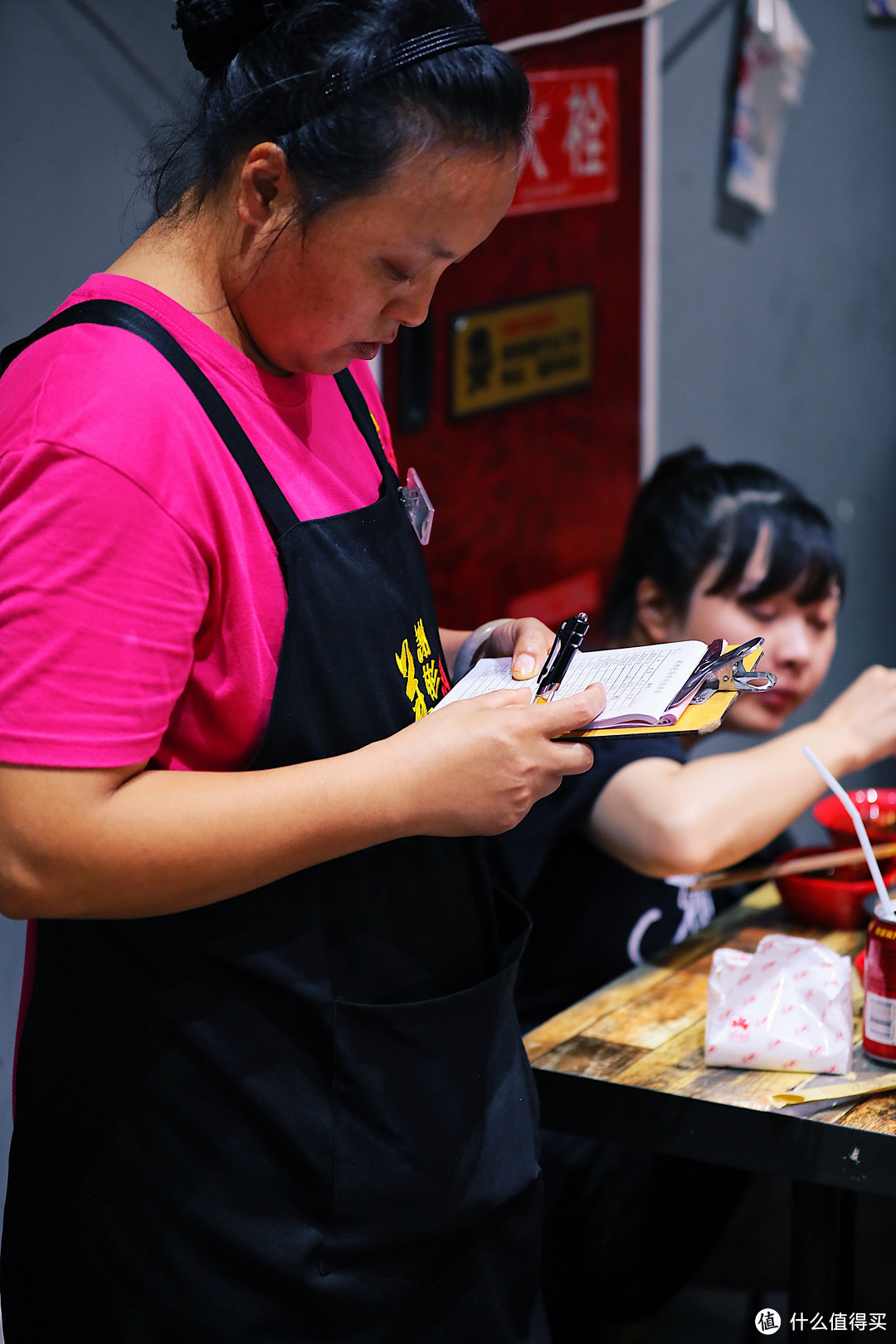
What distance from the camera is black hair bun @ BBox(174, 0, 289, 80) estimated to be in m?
1.01

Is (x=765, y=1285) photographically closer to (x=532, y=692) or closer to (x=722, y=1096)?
(x=722, y=1096)

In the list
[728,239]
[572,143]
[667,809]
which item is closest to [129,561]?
[667,809]

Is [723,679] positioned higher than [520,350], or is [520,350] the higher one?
[520,350]

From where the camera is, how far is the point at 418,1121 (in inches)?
45.0

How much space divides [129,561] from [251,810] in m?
0.20

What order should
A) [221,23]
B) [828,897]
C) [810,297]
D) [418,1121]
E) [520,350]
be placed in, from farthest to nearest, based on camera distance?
[810,297], [520,350], [828,897], [418,1121], [221,23]

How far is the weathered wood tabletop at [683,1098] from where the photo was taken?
131 centimetres

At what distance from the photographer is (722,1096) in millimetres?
1371

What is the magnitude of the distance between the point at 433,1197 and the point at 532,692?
1.42 ft

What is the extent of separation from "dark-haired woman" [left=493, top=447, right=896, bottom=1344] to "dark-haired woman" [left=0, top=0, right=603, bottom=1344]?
502 mm

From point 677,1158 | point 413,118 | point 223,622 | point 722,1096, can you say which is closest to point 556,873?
point 677,1158

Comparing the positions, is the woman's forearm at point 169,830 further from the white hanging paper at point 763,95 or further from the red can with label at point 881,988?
the white hanging paper at point 763,95

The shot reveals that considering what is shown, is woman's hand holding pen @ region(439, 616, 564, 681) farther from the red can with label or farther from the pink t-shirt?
the red can with label

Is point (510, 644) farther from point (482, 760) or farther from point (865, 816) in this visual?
point (865, 816)
